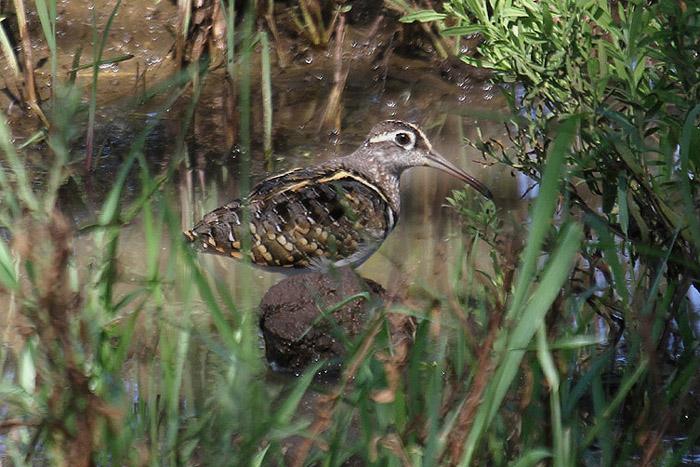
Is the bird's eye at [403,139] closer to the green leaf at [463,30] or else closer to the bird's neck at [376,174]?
the bird's neck at [376,174]

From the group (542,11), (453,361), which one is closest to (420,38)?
(542,11)

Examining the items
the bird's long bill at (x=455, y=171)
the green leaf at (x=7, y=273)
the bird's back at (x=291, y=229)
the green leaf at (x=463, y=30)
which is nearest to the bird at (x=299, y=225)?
the bird's back at (x=291, y=229)

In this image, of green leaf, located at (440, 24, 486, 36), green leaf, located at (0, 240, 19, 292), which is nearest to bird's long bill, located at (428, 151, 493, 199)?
green leaf, located at (440, 24, 486, 36)

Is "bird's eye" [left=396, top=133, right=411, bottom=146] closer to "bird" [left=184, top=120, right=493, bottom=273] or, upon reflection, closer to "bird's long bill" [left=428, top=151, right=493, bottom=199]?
"bird's long bill" [left=428, top=151, right=493, bottom=199]

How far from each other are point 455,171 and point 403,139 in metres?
0.30

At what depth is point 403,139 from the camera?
511cm

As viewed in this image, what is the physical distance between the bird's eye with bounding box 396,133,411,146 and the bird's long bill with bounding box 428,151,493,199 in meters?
0.12

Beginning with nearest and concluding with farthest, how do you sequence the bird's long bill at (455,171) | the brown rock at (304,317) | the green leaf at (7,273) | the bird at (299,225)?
the green leaf at (7,273) < the brown rock at (304,317) < the bird at (299,225) < the bird's long bill at (455,171)

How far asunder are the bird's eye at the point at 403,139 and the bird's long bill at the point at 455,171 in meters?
0.12

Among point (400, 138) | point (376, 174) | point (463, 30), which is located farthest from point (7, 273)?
point (400, 138)

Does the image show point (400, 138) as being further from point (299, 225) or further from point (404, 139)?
point (299, 225)

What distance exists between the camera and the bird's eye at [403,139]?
5.10 metres

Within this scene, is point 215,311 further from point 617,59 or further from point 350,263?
point 350,263

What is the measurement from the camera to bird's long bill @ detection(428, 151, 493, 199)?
4.82 metres
